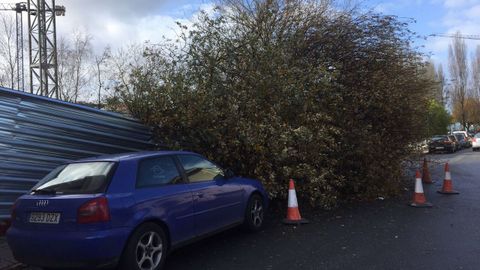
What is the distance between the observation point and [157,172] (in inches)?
226

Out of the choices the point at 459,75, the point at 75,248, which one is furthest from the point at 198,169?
the point at 459,75

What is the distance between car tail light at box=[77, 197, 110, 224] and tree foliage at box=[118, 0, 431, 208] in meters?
4.02

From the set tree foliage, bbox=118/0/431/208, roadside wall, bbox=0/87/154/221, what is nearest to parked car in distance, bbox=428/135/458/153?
tree foliage, bbox=118/0/431/208

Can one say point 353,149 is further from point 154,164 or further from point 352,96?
point 154,164

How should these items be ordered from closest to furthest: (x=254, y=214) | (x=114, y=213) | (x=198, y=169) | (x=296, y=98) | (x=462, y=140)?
(x=114, y=213) → (x=198, y=169) → (x=254, y=214) → (x=296, y=98) → (x=462, y=140)

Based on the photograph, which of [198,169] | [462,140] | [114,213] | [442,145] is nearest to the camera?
[114,213]

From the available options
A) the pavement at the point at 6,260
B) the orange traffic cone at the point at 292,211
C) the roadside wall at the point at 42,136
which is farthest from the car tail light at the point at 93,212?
the orange traffic cone at the point at 292,211

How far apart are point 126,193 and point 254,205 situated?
2898 millimetres

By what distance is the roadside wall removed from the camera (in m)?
7.60

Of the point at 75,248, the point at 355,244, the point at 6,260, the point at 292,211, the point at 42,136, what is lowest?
the point at 355,244

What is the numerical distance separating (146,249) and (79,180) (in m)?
1.11

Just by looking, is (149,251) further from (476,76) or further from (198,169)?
(476,76)

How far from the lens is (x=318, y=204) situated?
9.55m

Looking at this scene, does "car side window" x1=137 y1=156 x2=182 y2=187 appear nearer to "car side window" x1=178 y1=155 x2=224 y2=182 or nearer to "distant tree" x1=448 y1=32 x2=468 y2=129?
"car side window" x1=178 y1=155 x2=224 y2=182
